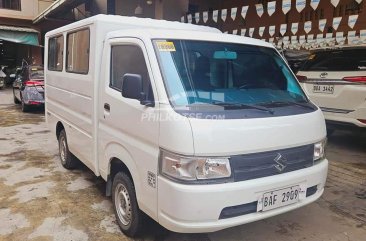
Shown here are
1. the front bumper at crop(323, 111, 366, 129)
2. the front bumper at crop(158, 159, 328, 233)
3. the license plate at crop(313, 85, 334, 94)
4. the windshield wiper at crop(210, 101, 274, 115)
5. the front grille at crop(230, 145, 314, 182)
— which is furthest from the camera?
the license plate at crop(313, 85, 334, 94)

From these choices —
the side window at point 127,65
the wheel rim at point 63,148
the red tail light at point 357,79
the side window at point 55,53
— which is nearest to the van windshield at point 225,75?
the side window at point 127,65

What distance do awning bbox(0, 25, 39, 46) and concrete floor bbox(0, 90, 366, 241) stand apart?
1381 centimetres

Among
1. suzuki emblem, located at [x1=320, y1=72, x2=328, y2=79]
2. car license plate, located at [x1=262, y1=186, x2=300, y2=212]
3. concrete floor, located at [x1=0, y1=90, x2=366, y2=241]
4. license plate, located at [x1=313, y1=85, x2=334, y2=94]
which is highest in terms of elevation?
suzuki emblem, located at [x1=320, y1=72, x2=328, y2=79]

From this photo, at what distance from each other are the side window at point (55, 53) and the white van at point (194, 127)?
1303 millimetres

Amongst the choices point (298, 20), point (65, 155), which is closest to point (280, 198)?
point (65, 155)

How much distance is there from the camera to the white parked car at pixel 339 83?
5.88 meters

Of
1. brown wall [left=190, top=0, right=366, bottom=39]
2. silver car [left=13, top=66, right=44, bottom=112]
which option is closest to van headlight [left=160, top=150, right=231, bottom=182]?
brown wall [left=190, top=0, right=366, bottom=39]

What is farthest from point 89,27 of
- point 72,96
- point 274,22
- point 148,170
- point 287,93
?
point 274,22

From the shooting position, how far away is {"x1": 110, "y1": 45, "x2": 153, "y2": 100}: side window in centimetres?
293

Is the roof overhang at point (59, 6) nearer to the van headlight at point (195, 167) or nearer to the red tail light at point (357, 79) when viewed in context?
the red tail light at point (357, 79)

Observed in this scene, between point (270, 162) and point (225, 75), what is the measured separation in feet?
3.09

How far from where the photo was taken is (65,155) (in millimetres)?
5262

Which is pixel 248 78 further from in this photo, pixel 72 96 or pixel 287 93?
pixel 72 96

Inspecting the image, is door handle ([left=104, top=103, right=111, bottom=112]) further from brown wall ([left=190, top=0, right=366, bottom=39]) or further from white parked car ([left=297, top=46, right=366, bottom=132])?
brown wall ([left=190, top=0, right=366, bottom=39])
